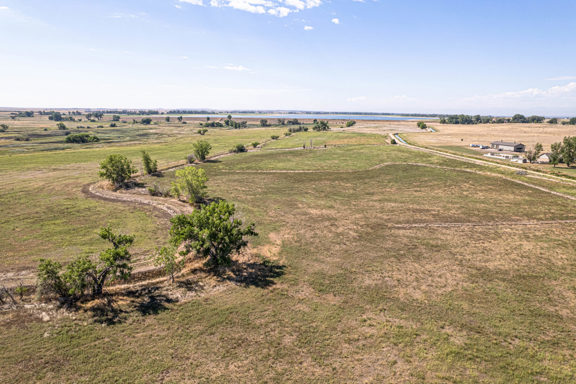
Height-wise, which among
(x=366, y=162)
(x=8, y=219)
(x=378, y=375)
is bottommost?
(x=378, y=375)

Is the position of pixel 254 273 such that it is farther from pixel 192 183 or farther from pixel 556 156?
pixel 556 156

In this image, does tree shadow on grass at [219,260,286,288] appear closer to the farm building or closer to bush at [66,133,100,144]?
the farm building

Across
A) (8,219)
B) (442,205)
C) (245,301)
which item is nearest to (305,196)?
(442,205)

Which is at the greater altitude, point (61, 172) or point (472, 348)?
point (61, 172)

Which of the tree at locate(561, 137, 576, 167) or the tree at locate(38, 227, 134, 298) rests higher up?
the tree at locate(561, 137, 576, 167)

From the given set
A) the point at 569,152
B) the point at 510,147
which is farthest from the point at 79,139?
the point at 510,147

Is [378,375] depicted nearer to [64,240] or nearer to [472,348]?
[472,348]

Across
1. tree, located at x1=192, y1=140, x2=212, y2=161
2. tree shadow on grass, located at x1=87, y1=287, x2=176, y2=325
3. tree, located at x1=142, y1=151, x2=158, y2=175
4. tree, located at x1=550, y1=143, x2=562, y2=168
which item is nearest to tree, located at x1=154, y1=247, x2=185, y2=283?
tree shadow on grass, located at x1=87, y1=287, x2=176, y2=325
